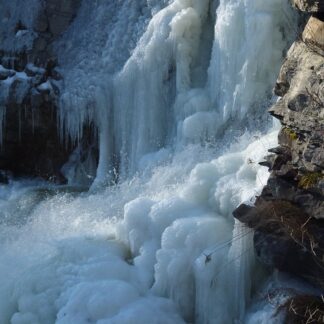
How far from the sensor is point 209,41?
375 inches

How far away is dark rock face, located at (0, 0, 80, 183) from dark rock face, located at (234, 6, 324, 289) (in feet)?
20.5

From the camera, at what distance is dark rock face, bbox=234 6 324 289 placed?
530cm

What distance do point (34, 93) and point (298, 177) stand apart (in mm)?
6856

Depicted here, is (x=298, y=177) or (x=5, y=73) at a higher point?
(x=298, y=177)

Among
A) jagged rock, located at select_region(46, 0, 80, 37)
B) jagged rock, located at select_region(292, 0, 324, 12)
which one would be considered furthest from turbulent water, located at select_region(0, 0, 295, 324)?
jagged rock, located at select_region(292, 0, 324, 12)

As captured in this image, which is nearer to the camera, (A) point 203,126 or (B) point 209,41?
(A) point 203,126

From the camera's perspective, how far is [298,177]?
5.54 m

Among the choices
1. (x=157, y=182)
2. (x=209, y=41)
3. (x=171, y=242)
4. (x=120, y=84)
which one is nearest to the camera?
(x=171, y=242)

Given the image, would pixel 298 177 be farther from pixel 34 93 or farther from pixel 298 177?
pixel 34 93

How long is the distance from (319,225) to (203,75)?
4.46 meters

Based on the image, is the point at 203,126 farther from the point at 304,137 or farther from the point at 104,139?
the point at 304,137

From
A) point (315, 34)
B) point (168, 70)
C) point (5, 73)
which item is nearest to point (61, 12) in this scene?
point (5, 73)

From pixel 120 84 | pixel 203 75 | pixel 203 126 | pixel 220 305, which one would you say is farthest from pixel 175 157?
pixel 220 305

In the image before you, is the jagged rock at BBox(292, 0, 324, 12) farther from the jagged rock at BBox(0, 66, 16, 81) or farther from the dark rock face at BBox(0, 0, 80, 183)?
the jagged rock at BBox(0, 66, 16, 81)
